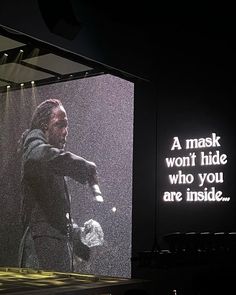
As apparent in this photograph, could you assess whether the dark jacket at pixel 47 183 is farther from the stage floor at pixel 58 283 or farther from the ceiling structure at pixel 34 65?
the ceiling structure at pixel 34 65

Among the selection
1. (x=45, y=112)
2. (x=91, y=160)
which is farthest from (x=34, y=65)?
(x=91, y=160)

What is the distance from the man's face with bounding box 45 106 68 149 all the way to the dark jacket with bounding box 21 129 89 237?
84 mm

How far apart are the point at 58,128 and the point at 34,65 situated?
97cm

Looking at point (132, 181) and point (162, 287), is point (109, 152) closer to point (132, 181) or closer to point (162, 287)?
point (132, 181)

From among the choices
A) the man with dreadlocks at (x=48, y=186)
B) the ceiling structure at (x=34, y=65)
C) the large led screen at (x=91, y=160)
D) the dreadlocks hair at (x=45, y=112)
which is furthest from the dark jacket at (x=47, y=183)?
the ceiling structure at (x=34, y=65)

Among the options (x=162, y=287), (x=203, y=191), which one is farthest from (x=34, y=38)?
(x=162, y=287)

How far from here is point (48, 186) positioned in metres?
6.65

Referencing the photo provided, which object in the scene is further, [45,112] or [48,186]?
[45,112]

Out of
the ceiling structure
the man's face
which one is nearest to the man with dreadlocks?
the man's face

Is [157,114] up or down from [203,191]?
up

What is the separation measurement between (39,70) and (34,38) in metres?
1.69

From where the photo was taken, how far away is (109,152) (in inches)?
263

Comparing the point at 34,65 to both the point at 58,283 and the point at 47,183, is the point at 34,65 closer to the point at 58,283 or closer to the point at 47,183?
the point at 47,183

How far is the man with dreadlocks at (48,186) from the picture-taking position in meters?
6.46
